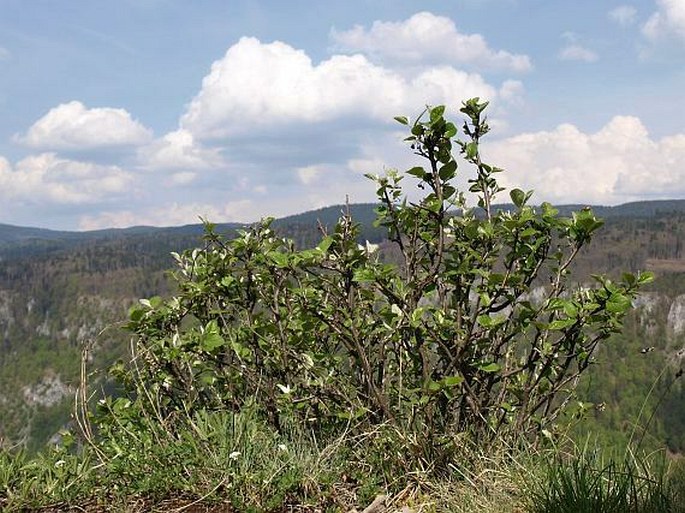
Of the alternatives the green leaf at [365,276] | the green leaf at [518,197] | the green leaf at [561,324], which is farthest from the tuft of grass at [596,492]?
the green leaf at [518,197]

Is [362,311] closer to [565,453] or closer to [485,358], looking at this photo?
[485,358]

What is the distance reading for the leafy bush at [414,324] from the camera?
13.3ft

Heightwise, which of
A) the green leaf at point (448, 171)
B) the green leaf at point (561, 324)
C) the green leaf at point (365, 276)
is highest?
the green leaf at point (448, 171)

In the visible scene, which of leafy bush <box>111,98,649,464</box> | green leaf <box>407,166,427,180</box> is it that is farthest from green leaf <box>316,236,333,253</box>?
green leaf <box>407,166,427,180</box>

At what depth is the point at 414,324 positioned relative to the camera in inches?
154

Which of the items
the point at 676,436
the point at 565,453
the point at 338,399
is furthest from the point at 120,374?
the point at 676,436

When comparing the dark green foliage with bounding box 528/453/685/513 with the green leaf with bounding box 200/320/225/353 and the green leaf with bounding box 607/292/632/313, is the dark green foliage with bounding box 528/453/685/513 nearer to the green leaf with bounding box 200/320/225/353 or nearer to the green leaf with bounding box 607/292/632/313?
the green leaf with bounding box 607/292/632/313

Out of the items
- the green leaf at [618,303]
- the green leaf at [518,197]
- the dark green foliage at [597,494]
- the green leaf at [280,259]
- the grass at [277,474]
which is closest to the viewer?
the dark green foliage at [597,494]

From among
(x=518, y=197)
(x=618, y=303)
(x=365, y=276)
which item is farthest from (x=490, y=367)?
(x=518, y=197)

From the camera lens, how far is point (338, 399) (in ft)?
14.7

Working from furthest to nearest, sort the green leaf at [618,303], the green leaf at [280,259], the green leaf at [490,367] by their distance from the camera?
the green leaf at [280,259], the green leaf at [490,367], the green leaf at [618,303]

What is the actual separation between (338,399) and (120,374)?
2034 millimetres

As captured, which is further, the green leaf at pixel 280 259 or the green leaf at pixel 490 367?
the green leaf at pixel 280 259

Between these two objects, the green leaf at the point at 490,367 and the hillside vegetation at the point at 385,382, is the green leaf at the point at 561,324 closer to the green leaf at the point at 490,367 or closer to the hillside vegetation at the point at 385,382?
the hillside vegetation at the point at 385,382
